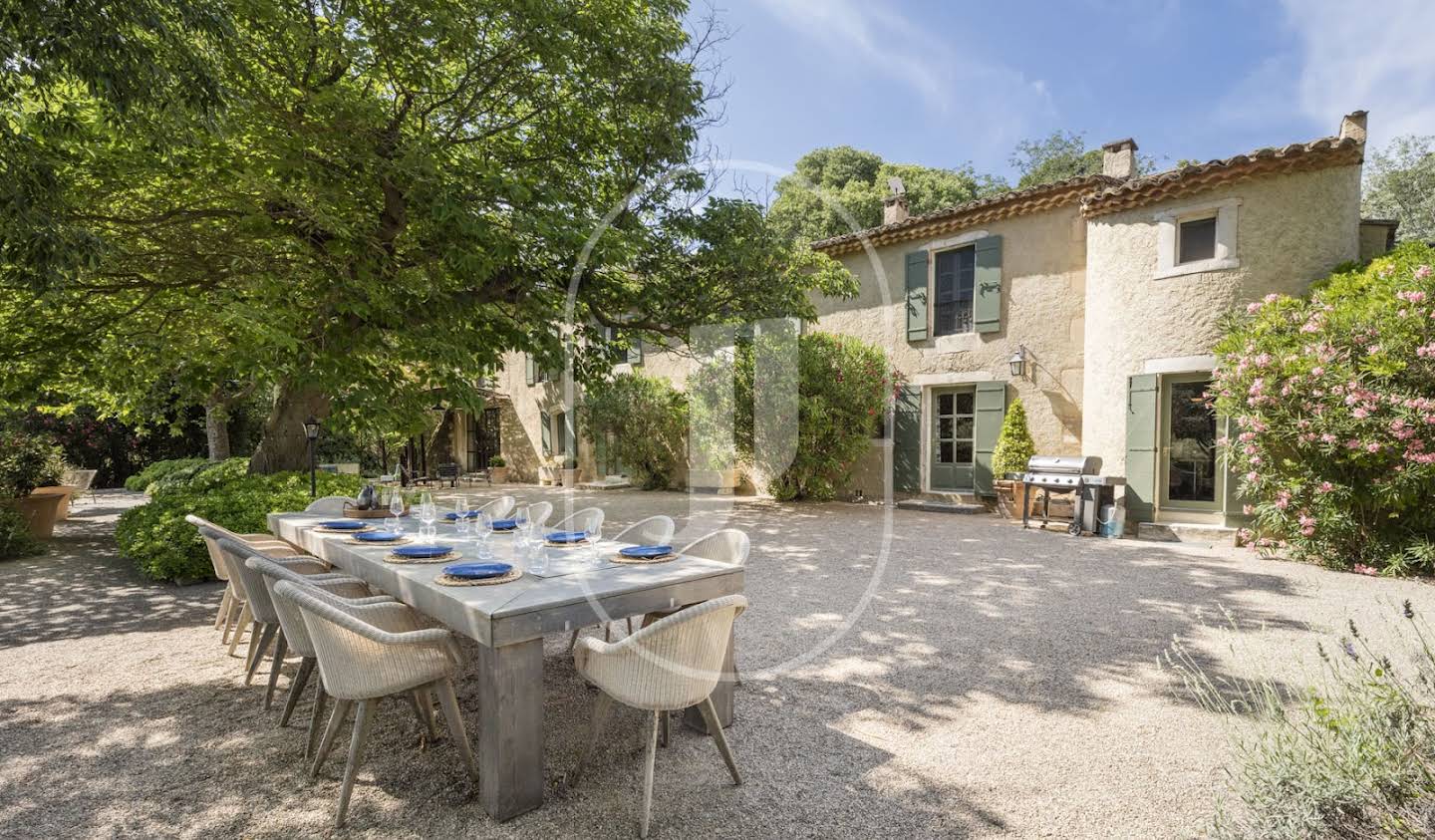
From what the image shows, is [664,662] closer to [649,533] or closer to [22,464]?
[649,533]

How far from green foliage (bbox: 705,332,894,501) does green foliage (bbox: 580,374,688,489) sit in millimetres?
2923

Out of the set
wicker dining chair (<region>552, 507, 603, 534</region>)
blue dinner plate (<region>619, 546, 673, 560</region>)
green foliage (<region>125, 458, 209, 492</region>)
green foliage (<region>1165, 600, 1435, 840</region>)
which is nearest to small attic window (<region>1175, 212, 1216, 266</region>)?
green foliage (<region>1165, 600, 1435, 840</region>)

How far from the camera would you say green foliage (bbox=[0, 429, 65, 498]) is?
7617 millimetres

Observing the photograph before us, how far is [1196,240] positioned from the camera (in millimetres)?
7871

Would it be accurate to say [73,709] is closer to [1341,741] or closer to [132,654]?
[132,654]

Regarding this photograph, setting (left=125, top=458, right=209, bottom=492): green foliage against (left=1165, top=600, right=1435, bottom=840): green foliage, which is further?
(left=125, top=458, right=209, bottom=492): green foliage

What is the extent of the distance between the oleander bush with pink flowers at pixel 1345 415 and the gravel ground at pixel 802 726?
2.27 feet

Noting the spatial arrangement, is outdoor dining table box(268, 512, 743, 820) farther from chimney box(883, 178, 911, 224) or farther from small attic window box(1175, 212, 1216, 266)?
chimney box(883, 178, 911, 224)

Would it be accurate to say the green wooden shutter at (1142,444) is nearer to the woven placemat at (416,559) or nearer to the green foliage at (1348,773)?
the green foliage at (1348,773)

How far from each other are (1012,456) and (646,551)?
7.62 metres

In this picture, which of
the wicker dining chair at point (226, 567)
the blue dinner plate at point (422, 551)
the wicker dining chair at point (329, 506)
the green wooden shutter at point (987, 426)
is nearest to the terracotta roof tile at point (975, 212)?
the green wooden shutter at point (987, 426)

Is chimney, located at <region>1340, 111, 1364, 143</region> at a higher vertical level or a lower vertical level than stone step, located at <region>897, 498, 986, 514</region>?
higher

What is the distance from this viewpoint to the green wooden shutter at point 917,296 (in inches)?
419

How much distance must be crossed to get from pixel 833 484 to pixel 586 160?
6522mm
